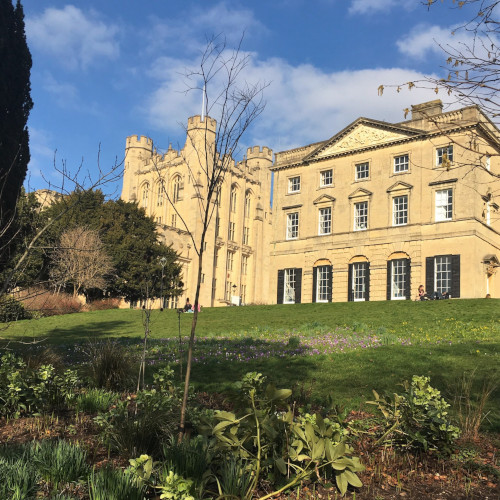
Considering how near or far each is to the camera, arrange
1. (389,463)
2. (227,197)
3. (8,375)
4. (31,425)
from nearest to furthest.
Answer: (389,463)
(31,425)
(8,375)
(227,197)

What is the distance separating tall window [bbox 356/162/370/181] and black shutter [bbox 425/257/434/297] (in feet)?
27.2

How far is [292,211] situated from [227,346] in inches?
1151

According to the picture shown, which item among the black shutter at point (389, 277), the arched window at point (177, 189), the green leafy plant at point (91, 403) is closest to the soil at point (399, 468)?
the green leafy plant at point (91, 403)

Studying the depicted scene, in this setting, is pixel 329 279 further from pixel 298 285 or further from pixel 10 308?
pixel 10 308

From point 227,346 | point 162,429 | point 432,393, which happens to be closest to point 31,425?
point 162,429

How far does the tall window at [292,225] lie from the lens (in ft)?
139

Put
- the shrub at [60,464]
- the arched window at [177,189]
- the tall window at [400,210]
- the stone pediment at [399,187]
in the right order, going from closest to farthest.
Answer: the shrub at [60,464], the stone pediment at [399,187], the tall window at [400,210], the arched window at [177,189]

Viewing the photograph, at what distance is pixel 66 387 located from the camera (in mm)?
7078

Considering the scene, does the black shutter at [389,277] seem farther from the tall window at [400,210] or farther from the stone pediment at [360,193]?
the stone pediment at [360,193]

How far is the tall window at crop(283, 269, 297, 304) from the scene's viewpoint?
40.8 meters

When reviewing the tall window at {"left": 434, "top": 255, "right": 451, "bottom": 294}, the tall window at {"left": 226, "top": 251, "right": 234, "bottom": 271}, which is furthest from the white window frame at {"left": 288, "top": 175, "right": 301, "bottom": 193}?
the tall window at {"left": 226, "top": 251, "right": 234, "bottom": 271}

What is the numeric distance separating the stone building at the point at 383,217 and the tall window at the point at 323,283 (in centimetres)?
8

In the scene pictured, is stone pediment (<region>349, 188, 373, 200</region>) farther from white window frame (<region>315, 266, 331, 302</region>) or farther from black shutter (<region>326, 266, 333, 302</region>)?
white window frame (<region>315, 266, 331, 302</region>)

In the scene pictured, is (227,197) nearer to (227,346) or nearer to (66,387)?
(227,346)
